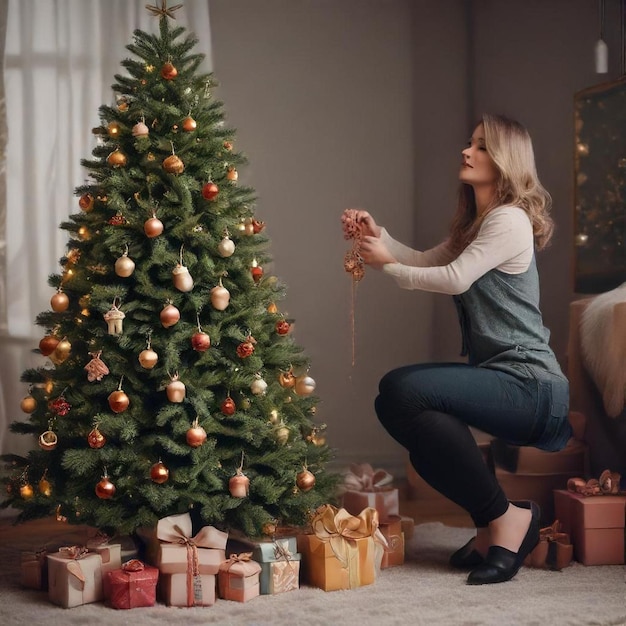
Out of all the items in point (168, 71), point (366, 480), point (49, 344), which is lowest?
point (366, 480)

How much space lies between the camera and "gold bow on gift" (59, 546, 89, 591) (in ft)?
7.73

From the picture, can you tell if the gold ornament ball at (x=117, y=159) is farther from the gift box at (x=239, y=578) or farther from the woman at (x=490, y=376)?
the gift box at (x=239, y=578)

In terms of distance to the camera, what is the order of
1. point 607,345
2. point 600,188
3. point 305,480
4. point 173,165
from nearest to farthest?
point 173,165 → point 305,480 → point 607,345 → point 600,188

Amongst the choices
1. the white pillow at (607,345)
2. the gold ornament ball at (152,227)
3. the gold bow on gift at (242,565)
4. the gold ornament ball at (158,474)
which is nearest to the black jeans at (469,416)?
the white pillow at (607,345)

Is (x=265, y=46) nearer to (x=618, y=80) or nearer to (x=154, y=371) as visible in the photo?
(x=618, y=80)

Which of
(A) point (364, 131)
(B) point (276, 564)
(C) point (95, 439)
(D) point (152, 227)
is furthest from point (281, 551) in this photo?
(A) point (364, 131)

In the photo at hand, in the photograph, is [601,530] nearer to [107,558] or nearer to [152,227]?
[107,558]

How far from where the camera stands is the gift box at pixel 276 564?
248cm

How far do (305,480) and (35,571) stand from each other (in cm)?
75

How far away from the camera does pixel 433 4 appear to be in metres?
4.29

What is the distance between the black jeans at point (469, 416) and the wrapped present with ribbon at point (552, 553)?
0.23 meters

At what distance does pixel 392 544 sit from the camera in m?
2.78

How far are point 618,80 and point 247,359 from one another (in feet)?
5.76

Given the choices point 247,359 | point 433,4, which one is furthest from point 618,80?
point 247,359
